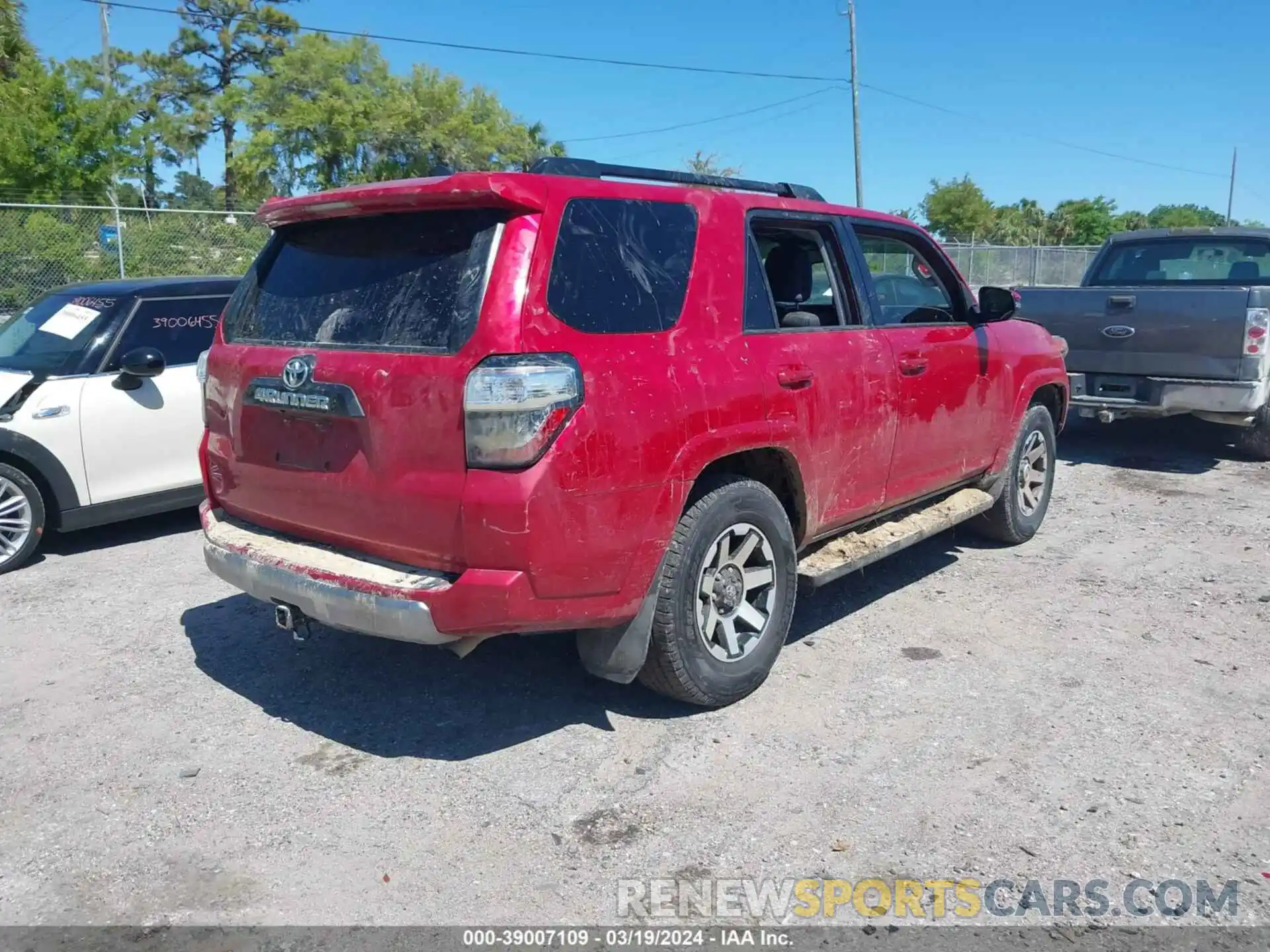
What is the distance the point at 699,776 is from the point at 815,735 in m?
0.56

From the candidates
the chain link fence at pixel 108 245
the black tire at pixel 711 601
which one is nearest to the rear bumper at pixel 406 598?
the black tire at pixel 711 601

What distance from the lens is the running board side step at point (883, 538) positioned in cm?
464

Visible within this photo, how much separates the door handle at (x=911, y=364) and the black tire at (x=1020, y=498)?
1409 millimetres

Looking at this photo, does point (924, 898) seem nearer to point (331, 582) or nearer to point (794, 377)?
point (794, 377)

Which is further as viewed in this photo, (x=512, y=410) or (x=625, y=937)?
(x=512, y=410)

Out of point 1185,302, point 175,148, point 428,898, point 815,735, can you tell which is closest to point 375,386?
point 428,898

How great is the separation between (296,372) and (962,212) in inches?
2040

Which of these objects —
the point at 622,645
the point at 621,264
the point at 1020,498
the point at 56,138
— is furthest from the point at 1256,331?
the point at 56,138

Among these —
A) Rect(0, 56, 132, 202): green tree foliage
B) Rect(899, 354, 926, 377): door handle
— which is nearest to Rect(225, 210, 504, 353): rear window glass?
Rect(899, 354, 926, 377): door handle

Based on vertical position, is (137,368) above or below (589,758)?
above

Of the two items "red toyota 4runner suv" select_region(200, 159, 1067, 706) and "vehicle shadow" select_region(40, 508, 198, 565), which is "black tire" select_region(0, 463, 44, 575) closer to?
"vehicle shadow" select_region(40, 508, 198, 565)

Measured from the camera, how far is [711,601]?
4027 millimetres

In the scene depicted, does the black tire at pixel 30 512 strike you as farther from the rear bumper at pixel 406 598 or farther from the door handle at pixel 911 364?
the door handle at pixel 911 364

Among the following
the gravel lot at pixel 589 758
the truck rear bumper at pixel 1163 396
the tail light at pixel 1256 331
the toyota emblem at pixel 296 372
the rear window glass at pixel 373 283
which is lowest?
the gravel lot at pixel 589 758
